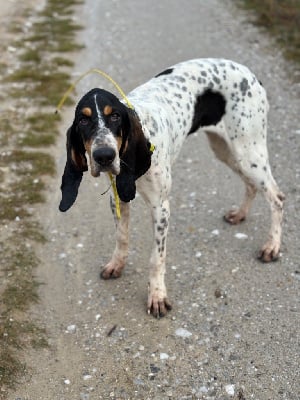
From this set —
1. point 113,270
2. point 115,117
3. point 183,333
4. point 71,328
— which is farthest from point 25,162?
point 115,117

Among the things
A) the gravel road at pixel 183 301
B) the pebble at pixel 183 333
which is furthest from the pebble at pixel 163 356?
the pebble at pixel 183 333

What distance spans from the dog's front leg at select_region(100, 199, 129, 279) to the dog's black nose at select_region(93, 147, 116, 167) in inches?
50.8

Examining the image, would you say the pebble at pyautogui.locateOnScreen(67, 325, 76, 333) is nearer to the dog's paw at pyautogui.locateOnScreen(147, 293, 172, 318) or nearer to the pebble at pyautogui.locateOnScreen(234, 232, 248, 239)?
the dog's paw at pyautogui.locateOnScreen(147, 293, 172, 318)

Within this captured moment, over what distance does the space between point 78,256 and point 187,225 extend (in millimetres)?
1107

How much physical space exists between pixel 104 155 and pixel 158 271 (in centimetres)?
140

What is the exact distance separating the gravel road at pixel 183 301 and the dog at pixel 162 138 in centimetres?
21

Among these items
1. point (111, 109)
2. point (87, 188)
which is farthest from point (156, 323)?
point (87, 188)

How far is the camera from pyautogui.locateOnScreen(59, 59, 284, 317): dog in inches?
141

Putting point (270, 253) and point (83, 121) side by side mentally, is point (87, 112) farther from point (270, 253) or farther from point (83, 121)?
point (270, 253)

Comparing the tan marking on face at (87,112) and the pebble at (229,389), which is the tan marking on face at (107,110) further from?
the pebble at (229,389)

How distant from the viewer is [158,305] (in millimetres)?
4504

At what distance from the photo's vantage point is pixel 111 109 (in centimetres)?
355

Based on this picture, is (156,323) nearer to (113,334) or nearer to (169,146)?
(113,334)

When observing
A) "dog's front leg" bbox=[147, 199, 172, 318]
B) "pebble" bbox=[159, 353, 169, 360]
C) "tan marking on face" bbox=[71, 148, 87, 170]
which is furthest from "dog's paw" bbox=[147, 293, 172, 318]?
"tan marking on face" bbox=[71, 148, 87, 170]
